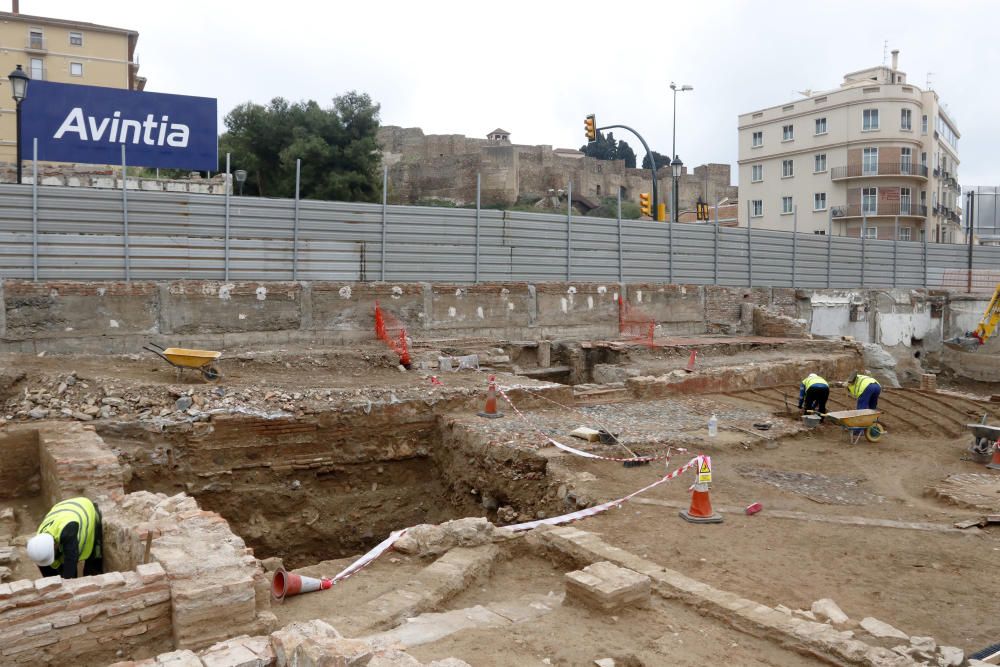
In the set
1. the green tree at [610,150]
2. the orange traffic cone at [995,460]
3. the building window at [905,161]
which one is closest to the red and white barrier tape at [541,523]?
the orange traffic cone at [995,460]

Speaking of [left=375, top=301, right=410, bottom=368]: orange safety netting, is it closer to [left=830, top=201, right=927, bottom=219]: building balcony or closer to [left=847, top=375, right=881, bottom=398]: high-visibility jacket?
[left=847, top=375, right=881, bottom=398]: high-visibility jacket

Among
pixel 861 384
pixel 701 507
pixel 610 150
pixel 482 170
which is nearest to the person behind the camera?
pixel 701 507

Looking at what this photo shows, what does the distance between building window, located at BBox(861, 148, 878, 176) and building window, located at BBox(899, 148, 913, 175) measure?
1.18 m

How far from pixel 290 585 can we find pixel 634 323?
47.4 ft

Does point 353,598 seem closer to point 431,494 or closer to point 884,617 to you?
point 884,617

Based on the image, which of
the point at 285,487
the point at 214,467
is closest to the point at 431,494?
the point at 285,487

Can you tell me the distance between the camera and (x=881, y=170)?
36812mm

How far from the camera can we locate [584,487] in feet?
25.3

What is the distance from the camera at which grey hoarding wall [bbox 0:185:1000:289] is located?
12242 millimetres

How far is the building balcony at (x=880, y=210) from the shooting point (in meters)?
37.0

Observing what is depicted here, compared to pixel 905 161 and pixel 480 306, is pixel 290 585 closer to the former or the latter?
pixel 480 306

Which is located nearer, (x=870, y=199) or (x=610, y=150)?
(x=870, y=199)

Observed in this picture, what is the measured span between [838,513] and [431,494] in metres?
5.36

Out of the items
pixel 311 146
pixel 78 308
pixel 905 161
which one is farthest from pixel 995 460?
pixel 905 161
